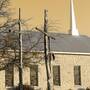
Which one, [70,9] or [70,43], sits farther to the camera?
[70,9]

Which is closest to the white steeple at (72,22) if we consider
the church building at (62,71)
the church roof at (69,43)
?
the church roof at (69,43)

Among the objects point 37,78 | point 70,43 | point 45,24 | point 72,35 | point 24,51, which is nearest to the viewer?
point 45,24

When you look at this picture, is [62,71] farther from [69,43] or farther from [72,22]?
[72,22]

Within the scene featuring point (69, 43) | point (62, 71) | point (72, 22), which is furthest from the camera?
point (72, 22)

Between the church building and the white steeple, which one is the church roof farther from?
the white steeple

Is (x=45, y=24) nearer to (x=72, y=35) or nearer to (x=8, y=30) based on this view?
(x=8, y=30)

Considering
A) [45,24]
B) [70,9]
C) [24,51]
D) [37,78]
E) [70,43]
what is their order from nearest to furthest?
[45,24] < [24,51] < [37,78] < [70,43] < [70,9]

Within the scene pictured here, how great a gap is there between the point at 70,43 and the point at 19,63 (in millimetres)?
25686

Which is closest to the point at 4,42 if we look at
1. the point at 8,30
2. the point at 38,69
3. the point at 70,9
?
the point at 8,30

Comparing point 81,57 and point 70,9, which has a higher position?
point 70,9

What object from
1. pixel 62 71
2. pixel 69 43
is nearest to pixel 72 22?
pixel 69 43

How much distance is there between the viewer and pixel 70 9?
314 ft

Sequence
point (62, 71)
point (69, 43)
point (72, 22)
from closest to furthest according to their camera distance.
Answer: point (62, 71) → point (69, 43) → point (72, 22)

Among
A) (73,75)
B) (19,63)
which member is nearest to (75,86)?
(73,75)
